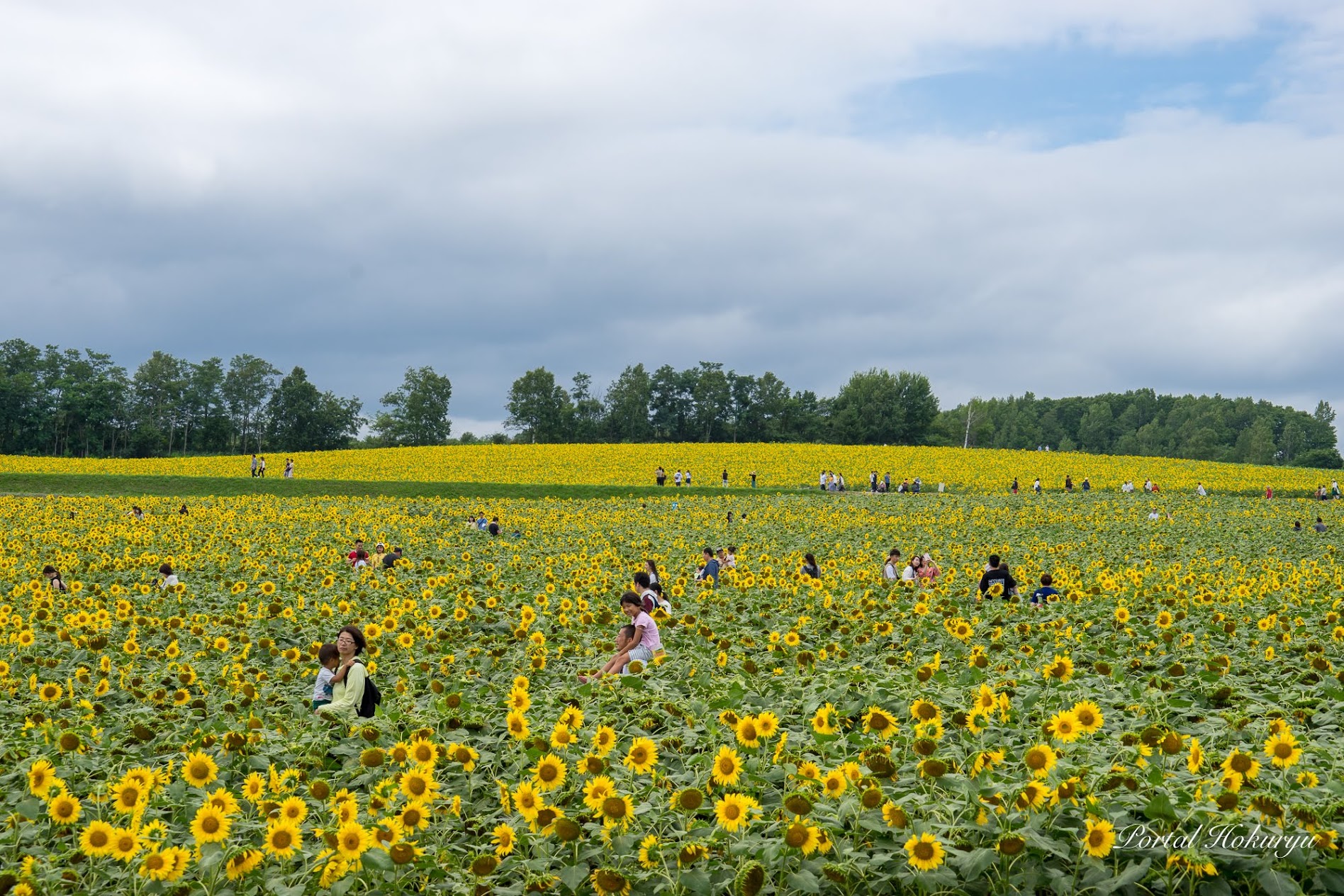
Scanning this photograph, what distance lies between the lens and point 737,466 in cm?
7075

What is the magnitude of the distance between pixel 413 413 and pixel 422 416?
140cm

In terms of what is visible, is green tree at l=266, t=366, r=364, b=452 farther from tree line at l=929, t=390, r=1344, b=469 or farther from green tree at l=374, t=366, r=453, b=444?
tree line at l=929, t=390, r=1344, b=469

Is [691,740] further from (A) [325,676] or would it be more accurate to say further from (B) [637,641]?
(A) [325,676]

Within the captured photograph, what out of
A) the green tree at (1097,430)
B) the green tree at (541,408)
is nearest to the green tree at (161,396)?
the green tree at (541,408)

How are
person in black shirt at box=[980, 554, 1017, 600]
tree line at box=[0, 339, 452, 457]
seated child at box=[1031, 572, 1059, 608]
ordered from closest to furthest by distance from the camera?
seated child at box=[1031, 572, 1059, 608] → person in black shirt at box=[980, 554, 1017, 600] → tree line at box=[0, 339, 452, 457]

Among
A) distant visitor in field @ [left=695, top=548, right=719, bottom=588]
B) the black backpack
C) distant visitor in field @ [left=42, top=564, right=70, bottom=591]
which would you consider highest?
distant visitor in field @ [left=695, top=548, right=719, bottom=588]

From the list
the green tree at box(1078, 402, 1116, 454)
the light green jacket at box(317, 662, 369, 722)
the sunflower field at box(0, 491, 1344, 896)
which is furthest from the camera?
the green tree at box(1078, 402, 1116, 454)

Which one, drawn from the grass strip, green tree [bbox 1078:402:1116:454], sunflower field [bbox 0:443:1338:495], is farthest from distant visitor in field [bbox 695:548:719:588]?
green tree [bbox 1078:402:1116:454]

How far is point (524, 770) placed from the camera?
19.4 feet

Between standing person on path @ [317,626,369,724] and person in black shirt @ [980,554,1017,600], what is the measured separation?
892cm

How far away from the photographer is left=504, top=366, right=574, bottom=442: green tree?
128125 mm

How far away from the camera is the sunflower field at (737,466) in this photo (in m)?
63.2

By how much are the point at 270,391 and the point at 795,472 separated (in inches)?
4015

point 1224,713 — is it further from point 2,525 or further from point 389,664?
point 2,525
